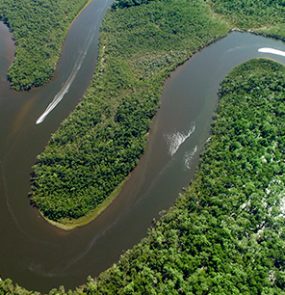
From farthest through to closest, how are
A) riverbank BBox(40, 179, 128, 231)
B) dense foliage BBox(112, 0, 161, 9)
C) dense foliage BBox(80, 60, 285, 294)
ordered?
dense foliage BBox(112, 0, 161, 9), riverbank BBox(40, 179, 128, 231), dense foliage BBox(80, 60, 285, 294)

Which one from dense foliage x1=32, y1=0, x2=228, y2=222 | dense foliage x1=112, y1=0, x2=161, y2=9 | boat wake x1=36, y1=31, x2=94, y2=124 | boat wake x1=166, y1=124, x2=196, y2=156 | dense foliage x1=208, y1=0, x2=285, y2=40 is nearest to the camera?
dense foliage x1=32, y1=0, x2=228, y2=222

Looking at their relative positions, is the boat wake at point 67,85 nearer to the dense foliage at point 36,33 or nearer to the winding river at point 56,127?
the winding river at point 56,127

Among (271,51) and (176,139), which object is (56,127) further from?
(271,51)

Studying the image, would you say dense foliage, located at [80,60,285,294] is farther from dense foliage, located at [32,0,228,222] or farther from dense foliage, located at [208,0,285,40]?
dense foliage, located at [208,0,285,40]

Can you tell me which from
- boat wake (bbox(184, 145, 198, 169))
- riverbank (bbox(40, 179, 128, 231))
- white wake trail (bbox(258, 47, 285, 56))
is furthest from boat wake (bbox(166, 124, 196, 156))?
white wake trail (bbox(258, 47, 285, 56))

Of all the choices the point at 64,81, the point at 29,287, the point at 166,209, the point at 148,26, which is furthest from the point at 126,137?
the point at 148,26

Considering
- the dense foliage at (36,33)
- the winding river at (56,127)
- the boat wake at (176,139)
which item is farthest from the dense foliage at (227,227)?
the dense foliage at (36,33)
